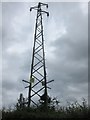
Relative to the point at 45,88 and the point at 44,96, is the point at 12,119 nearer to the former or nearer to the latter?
the point at 44,96

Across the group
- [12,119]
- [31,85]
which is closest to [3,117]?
[12,119]

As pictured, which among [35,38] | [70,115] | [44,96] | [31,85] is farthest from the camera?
[35,38]

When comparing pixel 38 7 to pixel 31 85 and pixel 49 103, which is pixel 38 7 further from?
pixel 49 103

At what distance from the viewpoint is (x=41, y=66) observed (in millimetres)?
18641

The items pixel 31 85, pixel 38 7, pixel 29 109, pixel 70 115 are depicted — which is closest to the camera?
pixel 70 115

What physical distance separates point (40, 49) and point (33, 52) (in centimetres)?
68

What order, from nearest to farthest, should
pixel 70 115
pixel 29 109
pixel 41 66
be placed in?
pixel 70 115 → pixel 29 109 → pixel 41 66

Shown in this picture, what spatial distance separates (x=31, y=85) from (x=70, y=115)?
26.3 feet

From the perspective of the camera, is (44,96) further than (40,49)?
No

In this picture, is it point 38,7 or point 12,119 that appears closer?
point 12,119

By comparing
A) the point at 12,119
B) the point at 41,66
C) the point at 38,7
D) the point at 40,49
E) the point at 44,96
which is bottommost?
the point at 12,119

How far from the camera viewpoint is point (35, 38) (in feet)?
65.2

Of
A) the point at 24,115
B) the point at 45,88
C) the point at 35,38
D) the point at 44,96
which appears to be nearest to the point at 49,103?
the point at 44,96

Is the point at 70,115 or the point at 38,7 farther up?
the point at 38,7
